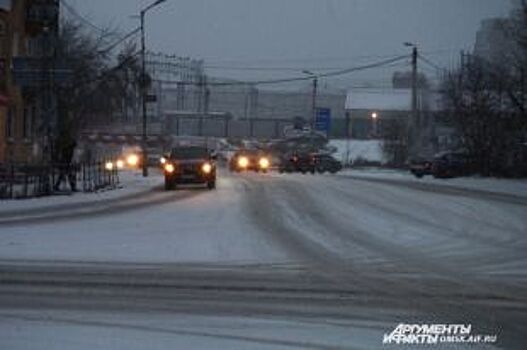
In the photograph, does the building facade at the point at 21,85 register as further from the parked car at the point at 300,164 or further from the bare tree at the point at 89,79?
the parked car at the point at 300,164

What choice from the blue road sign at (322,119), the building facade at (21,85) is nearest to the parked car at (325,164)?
the blue road sign at (322,119)

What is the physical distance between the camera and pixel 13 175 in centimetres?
3375

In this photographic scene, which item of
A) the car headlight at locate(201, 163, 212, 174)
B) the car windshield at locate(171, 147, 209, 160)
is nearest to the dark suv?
the car headlight at locate(201, 163, 212, 174)

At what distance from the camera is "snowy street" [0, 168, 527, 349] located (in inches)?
411

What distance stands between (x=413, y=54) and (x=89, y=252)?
56.3m

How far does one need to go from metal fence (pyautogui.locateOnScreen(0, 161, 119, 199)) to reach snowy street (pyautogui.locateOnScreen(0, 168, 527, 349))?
4.80 m

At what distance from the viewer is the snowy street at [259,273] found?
411 inches

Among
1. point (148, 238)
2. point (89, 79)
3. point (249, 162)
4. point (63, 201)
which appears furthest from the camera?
point (249, 162)

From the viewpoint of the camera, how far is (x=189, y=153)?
43.6 meters

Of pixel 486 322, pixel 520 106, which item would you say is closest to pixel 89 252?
pixel 486 322

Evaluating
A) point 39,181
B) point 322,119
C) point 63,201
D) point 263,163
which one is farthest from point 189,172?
point 322,119

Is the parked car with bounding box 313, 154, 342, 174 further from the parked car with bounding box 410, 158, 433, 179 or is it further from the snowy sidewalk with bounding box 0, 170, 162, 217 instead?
the snowy sidewalk with bounding box 0, 170, 162, 217

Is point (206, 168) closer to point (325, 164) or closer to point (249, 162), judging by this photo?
point (325, 164)

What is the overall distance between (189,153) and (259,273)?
93.4 ft
